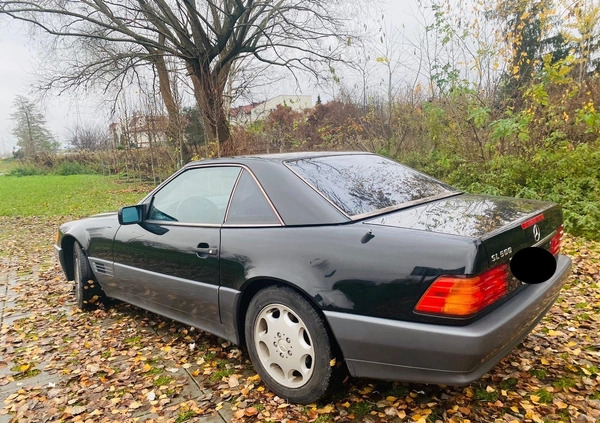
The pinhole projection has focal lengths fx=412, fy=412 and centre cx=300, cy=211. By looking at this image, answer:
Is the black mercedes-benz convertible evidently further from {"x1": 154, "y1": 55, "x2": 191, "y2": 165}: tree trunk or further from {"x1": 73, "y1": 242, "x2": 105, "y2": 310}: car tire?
{"x1": 154, "y1": 55, "x2": 191, "y2": 165}: tree trunk

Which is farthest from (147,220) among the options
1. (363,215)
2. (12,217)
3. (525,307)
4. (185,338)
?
(12,217)

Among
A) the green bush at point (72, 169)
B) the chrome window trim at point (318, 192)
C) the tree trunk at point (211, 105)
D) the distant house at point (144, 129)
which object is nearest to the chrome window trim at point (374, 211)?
the chrome window trim at point (318, 192)

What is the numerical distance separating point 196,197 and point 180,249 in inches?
18.6

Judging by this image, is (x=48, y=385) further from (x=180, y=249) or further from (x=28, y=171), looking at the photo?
(x=28, y=171)

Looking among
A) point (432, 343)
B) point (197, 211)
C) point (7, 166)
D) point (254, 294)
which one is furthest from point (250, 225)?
point (7, 166)

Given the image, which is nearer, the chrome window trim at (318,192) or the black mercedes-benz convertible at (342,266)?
the black mercedes-benz convertible at (342,266)

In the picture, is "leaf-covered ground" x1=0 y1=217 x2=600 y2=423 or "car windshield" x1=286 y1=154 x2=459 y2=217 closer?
"leaf-covered ground" x1=0 y1=217 x2=600 y2=423

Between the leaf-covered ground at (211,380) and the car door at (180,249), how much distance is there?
396 mm

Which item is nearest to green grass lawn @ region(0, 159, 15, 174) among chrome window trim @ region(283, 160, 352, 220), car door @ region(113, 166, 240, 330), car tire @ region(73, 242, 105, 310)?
car tire @ region(73, 242, 105, 310)

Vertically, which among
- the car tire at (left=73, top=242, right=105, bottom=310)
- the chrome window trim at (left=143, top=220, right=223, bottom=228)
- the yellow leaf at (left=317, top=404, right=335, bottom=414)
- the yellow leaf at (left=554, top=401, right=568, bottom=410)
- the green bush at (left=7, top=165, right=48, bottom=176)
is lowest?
the yellow leaf at (left=554, top=401, right=568, bottom=410)

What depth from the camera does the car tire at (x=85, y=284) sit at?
4273 mm

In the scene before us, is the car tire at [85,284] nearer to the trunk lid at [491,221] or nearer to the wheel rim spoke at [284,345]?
the wheel rim spoke at [284,345]

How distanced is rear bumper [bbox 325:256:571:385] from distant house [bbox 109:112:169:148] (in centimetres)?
1381

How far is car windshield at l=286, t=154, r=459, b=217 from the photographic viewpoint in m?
2.61
